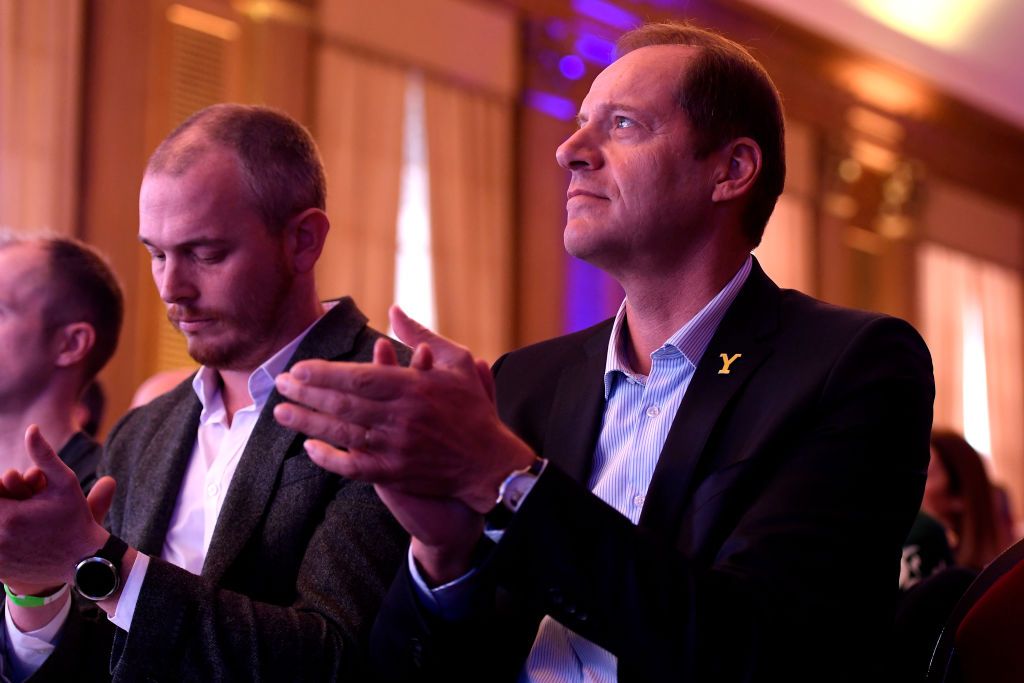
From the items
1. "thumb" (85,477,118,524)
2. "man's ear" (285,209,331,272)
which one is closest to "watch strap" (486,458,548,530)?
"thumb" (85,477,118,524)

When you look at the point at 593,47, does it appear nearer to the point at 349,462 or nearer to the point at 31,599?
the point at 31,599

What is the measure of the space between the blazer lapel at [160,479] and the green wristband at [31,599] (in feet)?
0.76

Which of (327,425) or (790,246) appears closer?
(327,425)

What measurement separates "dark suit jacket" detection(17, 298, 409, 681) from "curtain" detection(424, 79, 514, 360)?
5439mm

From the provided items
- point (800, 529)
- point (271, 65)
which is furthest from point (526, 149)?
point (800, 529)

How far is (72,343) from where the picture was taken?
2.83m

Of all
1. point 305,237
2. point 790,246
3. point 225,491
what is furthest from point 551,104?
point 225,491

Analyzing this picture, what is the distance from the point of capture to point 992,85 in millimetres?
11859

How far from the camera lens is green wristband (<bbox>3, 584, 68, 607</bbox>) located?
200 cm

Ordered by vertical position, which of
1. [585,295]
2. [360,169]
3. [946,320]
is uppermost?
[360,169]

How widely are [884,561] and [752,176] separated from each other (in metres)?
0.67

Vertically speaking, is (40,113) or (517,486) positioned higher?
(517,486)

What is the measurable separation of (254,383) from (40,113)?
169 inches

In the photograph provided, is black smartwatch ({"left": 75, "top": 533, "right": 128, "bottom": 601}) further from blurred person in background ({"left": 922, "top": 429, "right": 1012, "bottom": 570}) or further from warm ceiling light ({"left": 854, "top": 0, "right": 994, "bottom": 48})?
warm ceiling light ({"left": 854, "top": 0, "right": 994, "bottom": 48})
